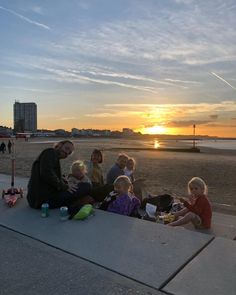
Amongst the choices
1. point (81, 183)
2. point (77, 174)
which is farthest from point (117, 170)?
point (81, 183)

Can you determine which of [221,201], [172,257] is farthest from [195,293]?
[221,201]

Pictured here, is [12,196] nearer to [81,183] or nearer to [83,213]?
[81,183]

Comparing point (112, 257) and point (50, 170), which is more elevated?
point (50, 170)

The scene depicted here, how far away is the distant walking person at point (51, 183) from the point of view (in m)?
6.43

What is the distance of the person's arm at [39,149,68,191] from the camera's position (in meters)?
6.40

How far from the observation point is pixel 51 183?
6.45m

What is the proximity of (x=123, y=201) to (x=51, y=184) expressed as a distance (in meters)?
1.20

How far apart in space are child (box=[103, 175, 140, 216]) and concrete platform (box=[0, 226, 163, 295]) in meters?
1.66

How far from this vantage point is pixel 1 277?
3965 mm

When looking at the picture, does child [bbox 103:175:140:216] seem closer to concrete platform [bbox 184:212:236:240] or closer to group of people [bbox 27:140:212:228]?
group of people [bbox 27:140:212:228]

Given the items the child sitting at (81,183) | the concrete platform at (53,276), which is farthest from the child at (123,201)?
the concrete platform at (53,276)

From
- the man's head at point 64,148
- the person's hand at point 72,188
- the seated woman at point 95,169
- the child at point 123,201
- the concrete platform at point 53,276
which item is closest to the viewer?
the concrete platform at point 53,276

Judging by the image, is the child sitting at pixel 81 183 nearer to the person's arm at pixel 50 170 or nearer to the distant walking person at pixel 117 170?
the person's arm at pixel 50 170

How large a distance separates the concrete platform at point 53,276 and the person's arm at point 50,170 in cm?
168
